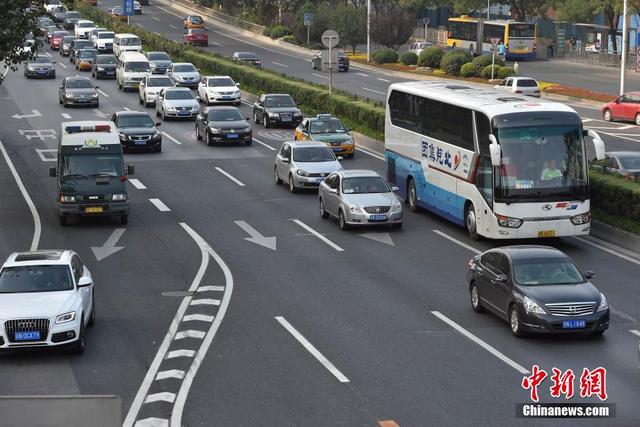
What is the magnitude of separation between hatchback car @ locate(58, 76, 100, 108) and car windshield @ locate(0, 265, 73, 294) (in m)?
42.4

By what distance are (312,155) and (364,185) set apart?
6.30m

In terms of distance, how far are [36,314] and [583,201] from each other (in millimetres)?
14970

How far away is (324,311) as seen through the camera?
23109mm

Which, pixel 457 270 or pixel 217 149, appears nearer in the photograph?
pixel 457 270

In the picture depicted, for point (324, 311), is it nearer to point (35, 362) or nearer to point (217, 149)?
point (35, 362)

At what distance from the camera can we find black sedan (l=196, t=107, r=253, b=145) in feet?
160

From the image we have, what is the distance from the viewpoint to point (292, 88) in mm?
61500

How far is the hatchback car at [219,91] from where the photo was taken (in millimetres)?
62000

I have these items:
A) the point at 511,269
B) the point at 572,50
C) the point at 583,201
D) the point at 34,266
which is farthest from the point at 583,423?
the point at 572,50

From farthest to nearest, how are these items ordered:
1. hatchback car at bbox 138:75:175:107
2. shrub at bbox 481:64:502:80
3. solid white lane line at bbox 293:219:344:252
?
shrub at bbox 481:64:502:80
hatchback car at bbox 138:75:175:107
solid white lane line at bbox 293:219:344:252

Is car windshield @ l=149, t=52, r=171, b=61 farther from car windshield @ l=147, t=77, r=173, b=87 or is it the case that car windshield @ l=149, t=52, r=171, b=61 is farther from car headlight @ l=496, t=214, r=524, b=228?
car headlight @ l=496, t=214, r=524, b=228

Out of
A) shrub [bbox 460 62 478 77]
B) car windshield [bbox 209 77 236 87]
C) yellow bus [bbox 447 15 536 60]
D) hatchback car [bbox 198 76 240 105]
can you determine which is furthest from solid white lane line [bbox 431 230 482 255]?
yellow bus [bbox 447 15 536 60]

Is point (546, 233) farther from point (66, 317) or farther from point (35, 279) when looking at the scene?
point (66, 317)

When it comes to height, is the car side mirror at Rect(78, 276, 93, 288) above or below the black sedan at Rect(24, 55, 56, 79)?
above
